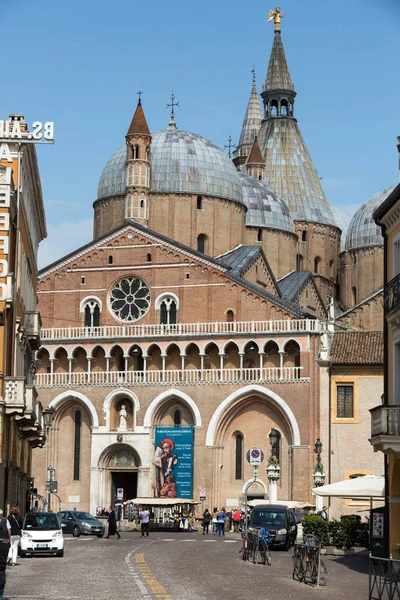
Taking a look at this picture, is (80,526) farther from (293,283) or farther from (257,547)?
(293,283)

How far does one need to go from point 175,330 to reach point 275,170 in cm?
2525

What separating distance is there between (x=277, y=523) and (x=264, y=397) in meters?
22.5

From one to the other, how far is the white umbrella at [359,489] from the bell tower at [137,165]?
130 ft

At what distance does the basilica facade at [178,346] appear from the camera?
211 ft

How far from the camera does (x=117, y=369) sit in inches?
2717

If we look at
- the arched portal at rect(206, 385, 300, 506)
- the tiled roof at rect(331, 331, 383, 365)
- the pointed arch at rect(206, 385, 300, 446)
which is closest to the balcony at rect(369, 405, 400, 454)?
the tiled roof at rect(331, 331, 383, 365)

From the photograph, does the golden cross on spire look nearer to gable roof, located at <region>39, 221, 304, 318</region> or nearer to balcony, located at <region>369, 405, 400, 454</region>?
gable roof, located at <region>39, 221, 304, 318</region>

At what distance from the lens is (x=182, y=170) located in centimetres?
7562

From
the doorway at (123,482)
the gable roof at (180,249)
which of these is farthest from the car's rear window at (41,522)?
the doorway at (123,482)

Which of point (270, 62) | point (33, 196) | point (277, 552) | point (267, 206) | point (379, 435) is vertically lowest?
point (277, 552)

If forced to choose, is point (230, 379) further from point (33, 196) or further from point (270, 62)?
point (270, 62)

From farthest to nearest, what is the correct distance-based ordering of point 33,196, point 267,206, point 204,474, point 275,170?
point 275,170 < point 267,206 < point 204,474 < point 33,196

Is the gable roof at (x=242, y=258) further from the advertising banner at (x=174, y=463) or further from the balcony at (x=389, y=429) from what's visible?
the balcony at (x=389, y=429)

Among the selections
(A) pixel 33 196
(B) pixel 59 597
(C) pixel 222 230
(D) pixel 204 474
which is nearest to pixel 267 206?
(C) pixel 222 230
